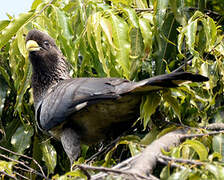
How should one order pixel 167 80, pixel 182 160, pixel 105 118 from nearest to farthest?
pixel 182 160 < pixel 167 80 < pixel 105 118

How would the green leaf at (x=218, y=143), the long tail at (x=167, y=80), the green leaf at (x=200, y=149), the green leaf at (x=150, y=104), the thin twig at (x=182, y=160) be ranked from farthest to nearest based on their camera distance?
the green leaf at (x=150, y=104), the long tail at (x=167, y=80), the green leaf at (x=218, y=143), the green leaf at (x=200, y=149), the thin twig at (x=182, y=160)

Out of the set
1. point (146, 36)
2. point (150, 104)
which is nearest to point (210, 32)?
point (146, 36)

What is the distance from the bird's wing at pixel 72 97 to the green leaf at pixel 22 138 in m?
0.25

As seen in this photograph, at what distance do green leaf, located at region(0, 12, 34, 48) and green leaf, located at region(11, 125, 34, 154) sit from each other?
0.84 m

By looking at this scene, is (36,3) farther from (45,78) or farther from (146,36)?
(146,36)

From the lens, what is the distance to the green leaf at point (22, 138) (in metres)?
3.63

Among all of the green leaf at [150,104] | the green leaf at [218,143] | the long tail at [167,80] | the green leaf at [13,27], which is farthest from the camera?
the green leaf at [13,27]

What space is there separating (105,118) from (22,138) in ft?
2.90

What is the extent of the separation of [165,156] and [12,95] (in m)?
2.36

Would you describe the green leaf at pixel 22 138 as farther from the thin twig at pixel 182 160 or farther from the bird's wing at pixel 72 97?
the thin twig at pixel 182 160

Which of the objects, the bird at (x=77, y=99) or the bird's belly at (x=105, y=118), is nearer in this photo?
the bird at (x=77, y=99)

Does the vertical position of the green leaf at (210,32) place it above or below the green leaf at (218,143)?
above

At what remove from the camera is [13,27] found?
3.35 m

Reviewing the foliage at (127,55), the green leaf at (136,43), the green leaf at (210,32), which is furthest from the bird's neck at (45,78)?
the green leaf at (210,32)
